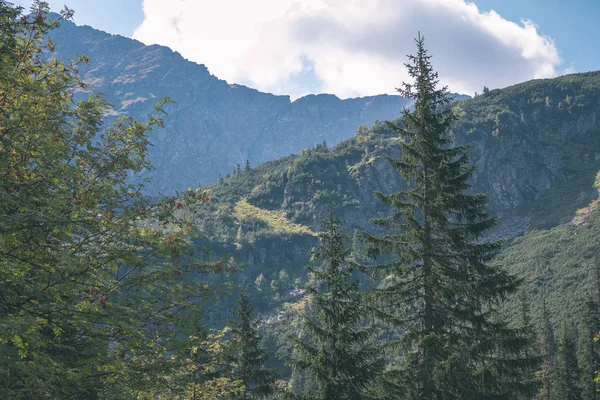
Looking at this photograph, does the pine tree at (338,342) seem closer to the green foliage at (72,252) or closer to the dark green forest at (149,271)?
the dark green forest at (149,271)

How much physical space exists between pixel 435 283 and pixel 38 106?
13.2 meters

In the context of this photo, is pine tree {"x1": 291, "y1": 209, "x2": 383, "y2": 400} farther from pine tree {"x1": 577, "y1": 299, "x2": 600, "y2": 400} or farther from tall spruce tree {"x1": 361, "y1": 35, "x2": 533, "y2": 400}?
pine tree {"x1": 577, "y1": 299, "x2": 600, "y2": 400}

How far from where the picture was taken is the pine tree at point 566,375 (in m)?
53.7

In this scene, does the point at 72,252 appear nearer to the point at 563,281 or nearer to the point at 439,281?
the point at 439,281

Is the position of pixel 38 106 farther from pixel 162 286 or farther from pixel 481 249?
pixel 481 249

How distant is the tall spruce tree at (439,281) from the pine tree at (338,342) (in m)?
1.37

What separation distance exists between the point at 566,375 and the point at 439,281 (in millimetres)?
52141

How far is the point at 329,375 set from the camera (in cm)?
1697

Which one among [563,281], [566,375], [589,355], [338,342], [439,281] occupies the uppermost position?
[563,281]

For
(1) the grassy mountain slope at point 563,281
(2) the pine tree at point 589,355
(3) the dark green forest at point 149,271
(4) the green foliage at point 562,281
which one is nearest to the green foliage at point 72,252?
(3) the dark green forest at point 149,271

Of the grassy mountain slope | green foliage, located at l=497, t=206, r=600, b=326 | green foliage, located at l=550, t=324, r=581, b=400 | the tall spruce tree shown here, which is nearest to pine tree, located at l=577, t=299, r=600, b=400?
green foliage, located at l=550, t=324, r=581, b=400

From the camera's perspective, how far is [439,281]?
52.5ft

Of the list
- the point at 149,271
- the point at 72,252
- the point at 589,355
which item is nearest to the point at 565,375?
the point at 589,355

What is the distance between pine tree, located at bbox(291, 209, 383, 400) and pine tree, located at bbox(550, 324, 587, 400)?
49207 mm
